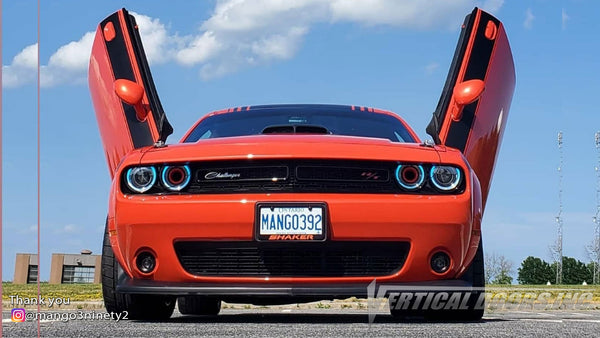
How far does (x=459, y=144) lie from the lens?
5.12m

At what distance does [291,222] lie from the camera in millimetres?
3713

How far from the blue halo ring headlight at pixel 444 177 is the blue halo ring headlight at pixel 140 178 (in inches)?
56.3

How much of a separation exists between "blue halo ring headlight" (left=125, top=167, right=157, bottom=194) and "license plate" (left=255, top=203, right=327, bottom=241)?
2.07 ft

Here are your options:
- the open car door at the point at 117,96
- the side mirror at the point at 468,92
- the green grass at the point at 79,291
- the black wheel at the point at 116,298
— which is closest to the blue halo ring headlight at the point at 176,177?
the black wheel at the point at 116,298

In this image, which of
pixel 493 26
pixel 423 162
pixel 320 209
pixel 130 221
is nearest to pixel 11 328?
pixel 130 221

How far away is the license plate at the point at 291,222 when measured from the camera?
3.71 m

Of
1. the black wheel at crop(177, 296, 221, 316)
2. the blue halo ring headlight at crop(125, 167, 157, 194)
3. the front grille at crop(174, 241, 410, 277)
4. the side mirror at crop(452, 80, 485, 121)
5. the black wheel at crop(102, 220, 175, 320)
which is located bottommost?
the black wheel at crop(177, 296, 221, 316)

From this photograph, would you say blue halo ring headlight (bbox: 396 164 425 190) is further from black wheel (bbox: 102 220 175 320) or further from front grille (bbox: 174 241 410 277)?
black wheel (bbox: 102 220 175 320)

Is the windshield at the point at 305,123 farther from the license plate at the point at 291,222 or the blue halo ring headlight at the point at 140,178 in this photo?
the license plate at the point at 291,222

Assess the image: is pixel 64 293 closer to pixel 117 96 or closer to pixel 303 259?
pixel 117 96

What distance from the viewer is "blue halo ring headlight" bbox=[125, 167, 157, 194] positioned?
397 cm

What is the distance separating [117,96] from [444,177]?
268 cm

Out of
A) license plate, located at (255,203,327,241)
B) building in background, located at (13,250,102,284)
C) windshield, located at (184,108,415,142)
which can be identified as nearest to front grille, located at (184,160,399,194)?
license plate, located at (255,203,327,241)

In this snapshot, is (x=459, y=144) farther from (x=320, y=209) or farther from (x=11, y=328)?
(x=11, y=328)
